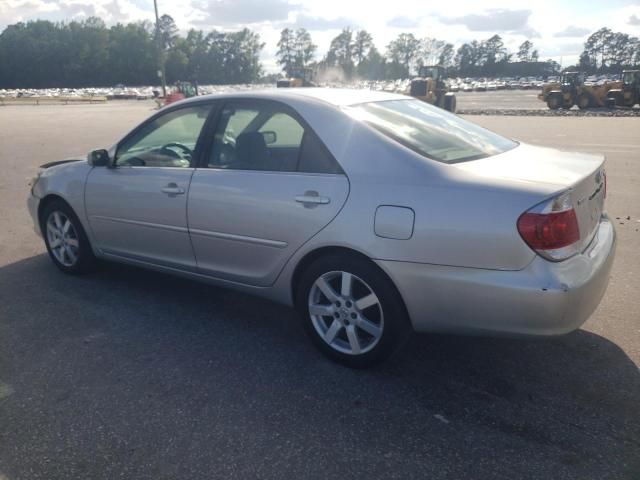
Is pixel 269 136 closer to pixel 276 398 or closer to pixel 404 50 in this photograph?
pixel 276 398

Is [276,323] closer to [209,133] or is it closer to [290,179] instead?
[290,179]

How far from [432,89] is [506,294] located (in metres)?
26.9

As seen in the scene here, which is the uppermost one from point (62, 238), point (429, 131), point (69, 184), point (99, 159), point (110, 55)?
point (110, 55)

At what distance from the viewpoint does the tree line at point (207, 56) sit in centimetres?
11381

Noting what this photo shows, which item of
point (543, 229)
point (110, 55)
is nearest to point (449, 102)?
point (543, 229)

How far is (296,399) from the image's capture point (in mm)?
2955

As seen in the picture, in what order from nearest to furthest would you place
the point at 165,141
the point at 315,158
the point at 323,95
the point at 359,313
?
1. the point at 359,313
2. the point at 315,158
3. the point at 323,95
4. the point at 165,141

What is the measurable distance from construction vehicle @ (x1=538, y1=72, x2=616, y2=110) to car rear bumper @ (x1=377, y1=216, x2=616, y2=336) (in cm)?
2847

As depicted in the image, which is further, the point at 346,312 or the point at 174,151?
the point at 174,151

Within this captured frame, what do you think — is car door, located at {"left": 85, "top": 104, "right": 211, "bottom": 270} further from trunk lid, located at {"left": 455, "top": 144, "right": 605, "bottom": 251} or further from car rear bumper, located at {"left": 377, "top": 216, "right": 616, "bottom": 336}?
trunk lid, located at {"left": 455, "top": 144, "right": 605, "bottom": 251}

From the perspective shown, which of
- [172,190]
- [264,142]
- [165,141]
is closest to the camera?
[264,142]

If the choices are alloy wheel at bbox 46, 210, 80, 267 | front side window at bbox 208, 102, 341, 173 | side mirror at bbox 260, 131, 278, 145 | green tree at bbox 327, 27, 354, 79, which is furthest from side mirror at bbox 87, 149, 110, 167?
green tree at bbox 327, 27, 354, 79

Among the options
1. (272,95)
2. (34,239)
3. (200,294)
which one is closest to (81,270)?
(200,294)

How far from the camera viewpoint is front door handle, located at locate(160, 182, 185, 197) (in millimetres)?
3822
